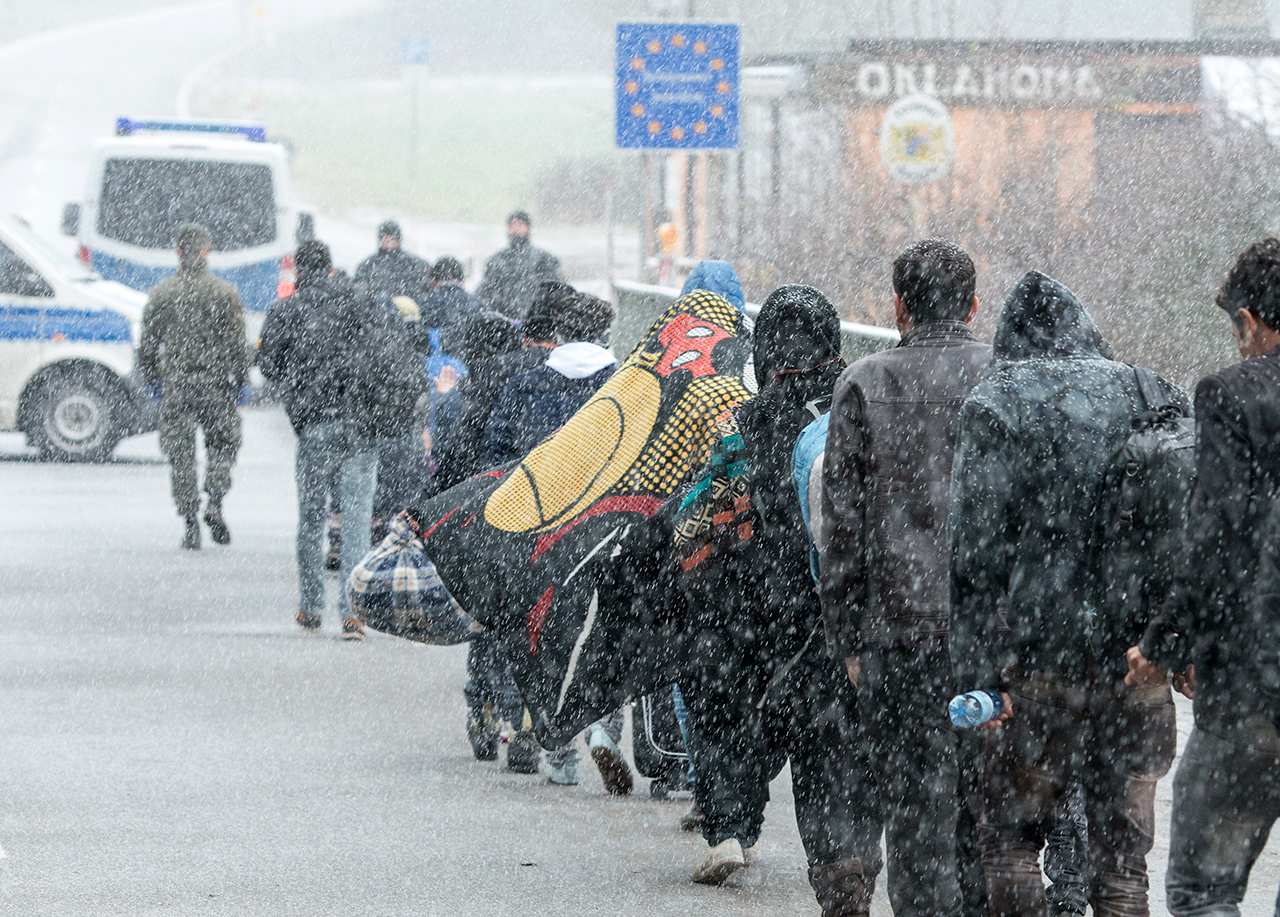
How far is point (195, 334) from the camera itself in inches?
607

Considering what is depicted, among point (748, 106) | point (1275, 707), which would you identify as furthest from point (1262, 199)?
point (1275, 707)

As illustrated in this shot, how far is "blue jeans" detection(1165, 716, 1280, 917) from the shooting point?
468 cm

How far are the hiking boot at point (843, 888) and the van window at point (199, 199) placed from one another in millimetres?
19553

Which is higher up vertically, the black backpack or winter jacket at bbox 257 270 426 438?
the black backpack

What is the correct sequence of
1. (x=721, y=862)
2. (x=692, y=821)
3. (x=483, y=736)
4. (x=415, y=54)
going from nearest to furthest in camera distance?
(x=721, y=862) → (x=692, y=821) → (x=483, y=736) → (x=415, y=54)

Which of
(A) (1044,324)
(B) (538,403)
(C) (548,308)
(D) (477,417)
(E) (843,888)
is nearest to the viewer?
(A) (1044,324)

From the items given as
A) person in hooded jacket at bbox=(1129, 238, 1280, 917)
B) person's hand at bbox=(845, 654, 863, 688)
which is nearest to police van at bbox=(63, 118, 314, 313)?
person's hand at bbox=(845, 654, 863, 688)

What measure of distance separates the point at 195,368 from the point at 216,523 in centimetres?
95

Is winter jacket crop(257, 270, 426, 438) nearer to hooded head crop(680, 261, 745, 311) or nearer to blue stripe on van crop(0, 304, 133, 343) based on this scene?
hooded head crop(680, 261, 745, 311)

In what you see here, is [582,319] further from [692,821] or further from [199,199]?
[199,199]

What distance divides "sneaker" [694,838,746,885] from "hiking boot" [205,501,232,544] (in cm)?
899

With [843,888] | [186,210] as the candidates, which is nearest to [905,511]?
[843,888]

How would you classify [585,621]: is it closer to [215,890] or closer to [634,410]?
[634,410]

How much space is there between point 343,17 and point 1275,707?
86.2 meters
